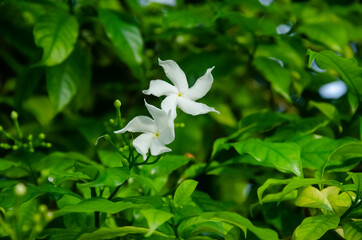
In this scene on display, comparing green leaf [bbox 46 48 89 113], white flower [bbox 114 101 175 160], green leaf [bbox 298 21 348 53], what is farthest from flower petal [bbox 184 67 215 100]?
green leaf [bbox 298 21 348 53]

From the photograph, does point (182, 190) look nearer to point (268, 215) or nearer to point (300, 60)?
point (268, 215)

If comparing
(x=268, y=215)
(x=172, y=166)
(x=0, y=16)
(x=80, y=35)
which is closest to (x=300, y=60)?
(x=268, y=215)

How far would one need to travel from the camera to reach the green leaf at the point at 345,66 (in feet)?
3.57

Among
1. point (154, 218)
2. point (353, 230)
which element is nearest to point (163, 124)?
point (154, 218)

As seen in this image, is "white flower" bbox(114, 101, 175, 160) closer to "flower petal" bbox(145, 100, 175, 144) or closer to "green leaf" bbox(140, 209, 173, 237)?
"flower petal" bbox(145, 100, 175, 144)

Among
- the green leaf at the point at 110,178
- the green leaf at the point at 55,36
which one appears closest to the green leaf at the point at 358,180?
the green leaf at the point at 110,178

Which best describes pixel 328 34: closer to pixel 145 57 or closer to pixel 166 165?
pixel 145 57

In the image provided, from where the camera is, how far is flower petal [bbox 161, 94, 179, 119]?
1020 mm

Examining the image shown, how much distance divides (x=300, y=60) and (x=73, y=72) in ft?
3.08

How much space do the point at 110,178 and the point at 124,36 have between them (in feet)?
2.57

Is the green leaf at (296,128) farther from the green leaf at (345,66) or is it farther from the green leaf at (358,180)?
the green leaf at (358,180)

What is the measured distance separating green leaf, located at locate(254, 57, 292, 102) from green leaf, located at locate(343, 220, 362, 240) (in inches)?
25.8

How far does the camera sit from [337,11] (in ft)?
6.23

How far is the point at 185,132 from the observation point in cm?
190
